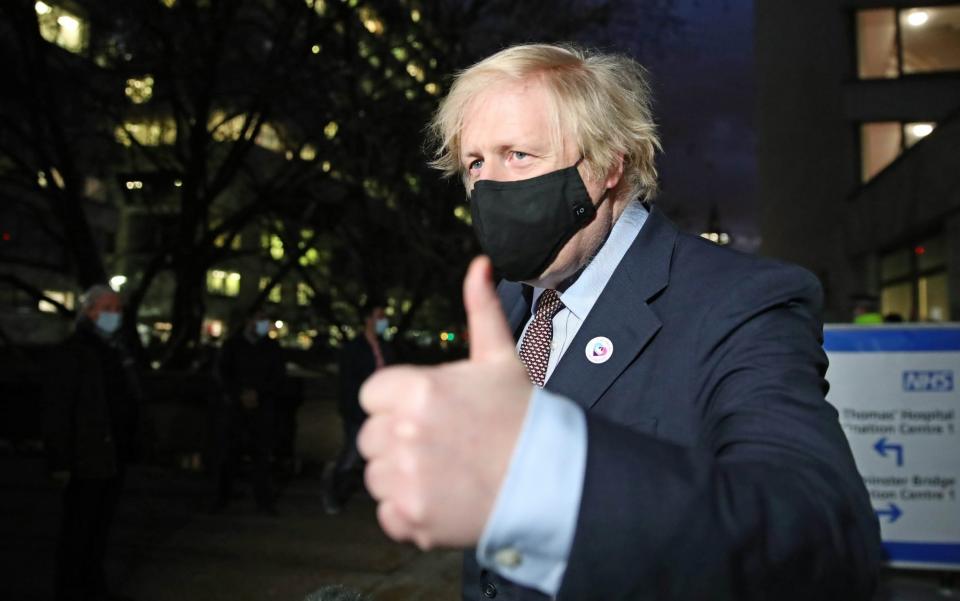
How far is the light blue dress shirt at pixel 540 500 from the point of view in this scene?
763 millimetres

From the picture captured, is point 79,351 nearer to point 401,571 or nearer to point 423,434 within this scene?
point 401,571

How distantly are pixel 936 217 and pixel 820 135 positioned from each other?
10.7 m

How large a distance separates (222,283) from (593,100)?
52874 mm

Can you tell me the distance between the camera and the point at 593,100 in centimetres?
146

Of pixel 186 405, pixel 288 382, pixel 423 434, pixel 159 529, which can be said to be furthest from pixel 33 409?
pixel 423 434

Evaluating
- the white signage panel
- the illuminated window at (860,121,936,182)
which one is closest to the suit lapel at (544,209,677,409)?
the white signage panel

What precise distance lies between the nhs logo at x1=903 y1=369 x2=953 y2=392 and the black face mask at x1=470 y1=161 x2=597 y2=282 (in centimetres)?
451

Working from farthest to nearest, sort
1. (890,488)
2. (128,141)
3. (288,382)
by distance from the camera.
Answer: (128,141) < (288,382) < (890,488)

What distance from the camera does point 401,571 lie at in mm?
6102

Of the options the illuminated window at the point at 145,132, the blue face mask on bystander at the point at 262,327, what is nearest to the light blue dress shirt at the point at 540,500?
the blue face mask on bystander at the point at 262,327

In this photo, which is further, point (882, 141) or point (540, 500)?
point (882, 141)

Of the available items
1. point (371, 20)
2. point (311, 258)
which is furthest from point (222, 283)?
point (371, 20)

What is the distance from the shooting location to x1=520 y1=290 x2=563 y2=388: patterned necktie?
1532mm

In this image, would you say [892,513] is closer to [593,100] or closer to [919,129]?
[593,100]
